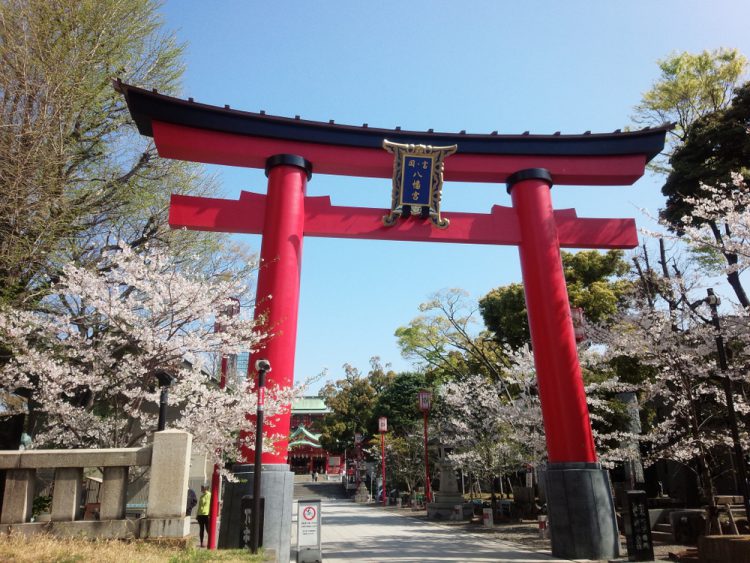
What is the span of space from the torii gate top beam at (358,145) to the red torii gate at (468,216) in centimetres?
3

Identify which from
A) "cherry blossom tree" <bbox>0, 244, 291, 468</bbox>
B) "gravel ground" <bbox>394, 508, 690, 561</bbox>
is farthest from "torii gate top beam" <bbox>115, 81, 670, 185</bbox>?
"gravel ground" <bbox>394, 508, 690, 561</bbox>

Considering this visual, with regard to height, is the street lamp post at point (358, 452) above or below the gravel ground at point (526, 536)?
above

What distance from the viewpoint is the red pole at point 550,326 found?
11.8 m

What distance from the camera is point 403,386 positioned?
41.4 metres

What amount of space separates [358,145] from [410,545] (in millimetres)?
11242

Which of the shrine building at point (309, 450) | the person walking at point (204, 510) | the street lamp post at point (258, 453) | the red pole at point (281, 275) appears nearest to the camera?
the street lamp post at point (258, 453)

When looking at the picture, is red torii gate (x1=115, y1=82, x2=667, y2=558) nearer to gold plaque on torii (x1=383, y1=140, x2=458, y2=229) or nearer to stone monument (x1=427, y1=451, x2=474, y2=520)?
gold plaque on torii (x1=383, y1=140, x2=458, y2=229)

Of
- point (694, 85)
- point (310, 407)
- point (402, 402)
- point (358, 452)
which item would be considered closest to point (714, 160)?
point (694, 85)

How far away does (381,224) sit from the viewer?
1320 cm

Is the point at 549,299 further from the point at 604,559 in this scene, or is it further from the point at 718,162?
the point at 718,162

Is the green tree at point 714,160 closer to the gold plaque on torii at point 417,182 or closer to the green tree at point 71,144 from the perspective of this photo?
the gold plaque on torii at point 417,182

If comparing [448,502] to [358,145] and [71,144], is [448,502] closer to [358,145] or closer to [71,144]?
[358,145]

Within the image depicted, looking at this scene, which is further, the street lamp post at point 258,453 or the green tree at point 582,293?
the green tree at point 582,293

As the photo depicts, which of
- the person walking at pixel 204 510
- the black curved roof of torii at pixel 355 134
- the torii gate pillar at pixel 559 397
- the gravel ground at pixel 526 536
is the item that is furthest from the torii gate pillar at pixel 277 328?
the gravel ground at pixel 526 536
